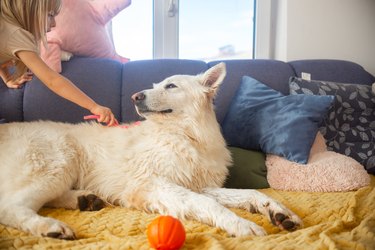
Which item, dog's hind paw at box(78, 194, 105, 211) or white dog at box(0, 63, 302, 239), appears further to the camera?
dog's hind paw at box(78, 194, 105, 211)

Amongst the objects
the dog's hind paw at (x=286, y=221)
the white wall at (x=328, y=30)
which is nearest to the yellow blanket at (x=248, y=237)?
the dog's hind paw at (x=286, y=221)

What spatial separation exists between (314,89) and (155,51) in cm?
152

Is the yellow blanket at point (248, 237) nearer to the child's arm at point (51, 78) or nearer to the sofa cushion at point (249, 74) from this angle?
the child's arm at point (51, 78)

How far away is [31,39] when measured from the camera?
1.49 metres

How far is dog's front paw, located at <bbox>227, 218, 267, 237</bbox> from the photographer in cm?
109

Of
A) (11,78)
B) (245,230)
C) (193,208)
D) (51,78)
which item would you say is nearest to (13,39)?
(51,78)

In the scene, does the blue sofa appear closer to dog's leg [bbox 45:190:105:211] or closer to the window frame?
the window frame

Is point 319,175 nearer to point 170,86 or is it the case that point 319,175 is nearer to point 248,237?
point 248,237

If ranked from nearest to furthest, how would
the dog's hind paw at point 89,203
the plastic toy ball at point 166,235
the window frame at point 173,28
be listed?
the plastic toy ball at point 166,235, the dog's hind paw at point 89,203, the window frame at point 173,28

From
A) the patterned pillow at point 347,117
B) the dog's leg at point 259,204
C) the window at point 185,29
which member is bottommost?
the dog's leg at point 259,204

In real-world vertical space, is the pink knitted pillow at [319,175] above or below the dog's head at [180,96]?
below

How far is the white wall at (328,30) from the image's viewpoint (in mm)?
2736

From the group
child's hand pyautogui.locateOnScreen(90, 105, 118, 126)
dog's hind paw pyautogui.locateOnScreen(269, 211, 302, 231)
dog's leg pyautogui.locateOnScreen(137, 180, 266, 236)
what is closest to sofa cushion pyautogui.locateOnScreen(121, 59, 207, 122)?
child's hand pyautogui.locateOnScreen(90, 105, 118, 126)

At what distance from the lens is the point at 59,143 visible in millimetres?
1493
